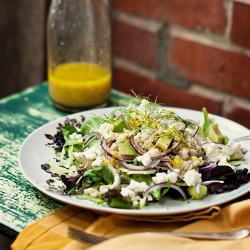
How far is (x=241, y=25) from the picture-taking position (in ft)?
5.40

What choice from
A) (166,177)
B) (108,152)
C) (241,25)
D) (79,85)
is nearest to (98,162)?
(108,152)

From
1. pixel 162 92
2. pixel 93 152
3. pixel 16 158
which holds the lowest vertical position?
pixel 162 92

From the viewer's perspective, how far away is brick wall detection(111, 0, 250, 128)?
5.55 ft

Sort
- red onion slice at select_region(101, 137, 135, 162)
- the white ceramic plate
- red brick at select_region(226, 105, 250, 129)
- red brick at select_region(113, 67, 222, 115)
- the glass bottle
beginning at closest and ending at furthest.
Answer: the white ceramic plate, red onion slice at select_region(101, 137, 135, 162), the glass bottle, red brick at select_region(226, 105, 250, 129), red brick at select_region(113, 67, 222, 115)

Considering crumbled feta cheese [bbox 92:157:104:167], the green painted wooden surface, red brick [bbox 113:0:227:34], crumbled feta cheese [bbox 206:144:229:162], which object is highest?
red brick [bbox 113:0:227:34]

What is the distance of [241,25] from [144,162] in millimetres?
878

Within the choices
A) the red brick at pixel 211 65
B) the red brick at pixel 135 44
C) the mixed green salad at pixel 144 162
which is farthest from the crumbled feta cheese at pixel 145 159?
the red brick at pixel 135 44

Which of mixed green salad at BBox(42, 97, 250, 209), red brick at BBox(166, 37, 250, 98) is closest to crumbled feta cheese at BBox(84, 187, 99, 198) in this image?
mixed green salad at BBox(42, 97, 250, 209)

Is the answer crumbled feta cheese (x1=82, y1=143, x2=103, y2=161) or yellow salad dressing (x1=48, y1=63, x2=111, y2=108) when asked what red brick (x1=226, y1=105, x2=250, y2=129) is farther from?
crumbled feta cheese (x1=82, y1=143, x2=103, y2=161)

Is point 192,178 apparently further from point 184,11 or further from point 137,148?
point 184,11

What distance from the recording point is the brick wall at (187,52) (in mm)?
1691

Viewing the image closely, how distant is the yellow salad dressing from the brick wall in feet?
1.47

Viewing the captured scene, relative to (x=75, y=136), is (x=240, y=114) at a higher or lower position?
lower

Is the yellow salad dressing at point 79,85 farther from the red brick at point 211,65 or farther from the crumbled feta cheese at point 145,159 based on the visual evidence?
the crumbled feta cheese at point 145,159
